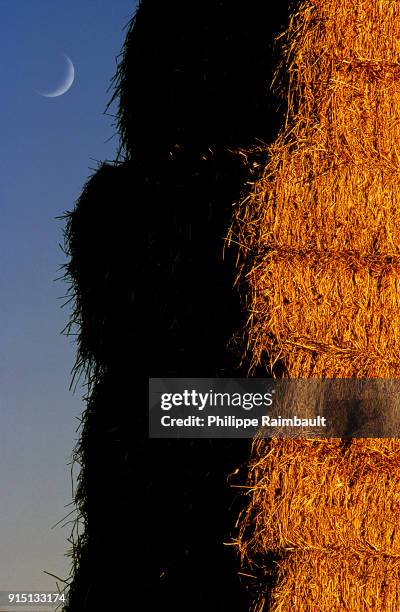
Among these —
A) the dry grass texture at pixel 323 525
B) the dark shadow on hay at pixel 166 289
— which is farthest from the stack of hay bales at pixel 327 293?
the dark shadow on hay at pixel 166 289

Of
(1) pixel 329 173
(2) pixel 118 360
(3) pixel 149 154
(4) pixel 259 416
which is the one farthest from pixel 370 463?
(3) pixel 149 154

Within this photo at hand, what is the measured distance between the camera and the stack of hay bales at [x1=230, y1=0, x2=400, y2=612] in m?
4.55

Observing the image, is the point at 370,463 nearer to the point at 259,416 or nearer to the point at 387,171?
the point at 259,416

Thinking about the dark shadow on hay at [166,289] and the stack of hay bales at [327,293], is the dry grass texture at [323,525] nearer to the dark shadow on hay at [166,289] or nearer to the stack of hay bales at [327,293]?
the stack of hay bales at [327,293]

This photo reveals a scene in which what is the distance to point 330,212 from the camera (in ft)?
15.7

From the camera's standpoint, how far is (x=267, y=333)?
4633mm

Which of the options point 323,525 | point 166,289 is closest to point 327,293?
point 166,289

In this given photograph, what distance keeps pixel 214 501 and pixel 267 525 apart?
367 mm

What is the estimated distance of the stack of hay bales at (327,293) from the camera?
14.9 feet

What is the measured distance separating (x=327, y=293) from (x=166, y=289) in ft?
3.07

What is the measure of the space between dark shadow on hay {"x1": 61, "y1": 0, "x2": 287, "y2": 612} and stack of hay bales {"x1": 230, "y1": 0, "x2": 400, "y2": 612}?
0.54 ft

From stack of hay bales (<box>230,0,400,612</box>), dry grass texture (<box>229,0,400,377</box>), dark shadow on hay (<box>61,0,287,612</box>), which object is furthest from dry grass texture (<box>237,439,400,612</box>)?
dry grass texture (<box>229,0,400,377</box>)

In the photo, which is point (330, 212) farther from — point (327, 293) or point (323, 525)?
point (323, 525)

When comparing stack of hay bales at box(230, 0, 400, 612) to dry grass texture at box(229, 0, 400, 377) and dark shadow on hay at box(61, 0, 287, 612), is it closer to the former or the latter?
dry grass texture at box(229, 0, 400, 377)
